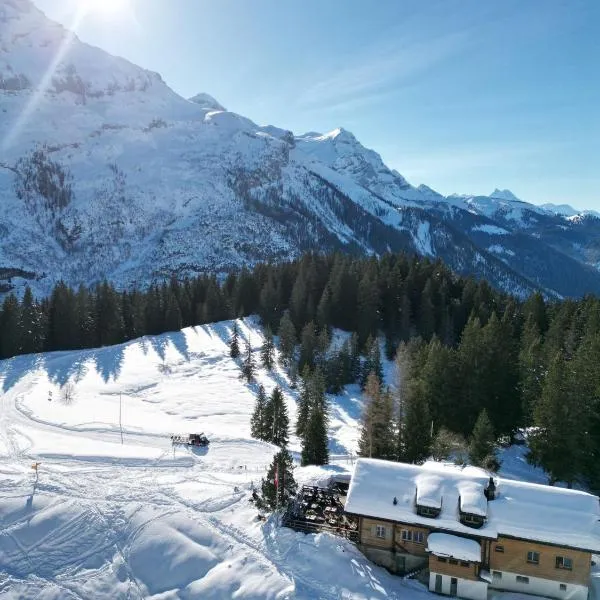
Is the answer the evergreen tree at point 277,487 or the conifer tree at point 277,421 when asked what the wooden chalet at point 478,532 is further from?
the conifer tree at point 277,421

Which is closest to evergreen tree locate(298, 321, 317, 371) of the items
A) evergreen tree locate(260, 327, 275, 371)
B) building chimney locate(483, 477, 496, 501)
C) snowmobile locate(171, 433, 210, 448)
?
evergreen tree locate(260, 327, 275, 371)

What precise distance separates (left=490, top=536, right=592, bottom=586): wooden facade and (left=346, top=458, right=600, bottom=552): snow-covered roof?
0.81 m

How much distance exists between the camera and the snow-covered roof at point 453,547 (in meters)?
26.8

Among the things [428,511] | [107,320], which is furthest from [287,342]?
[428,511]

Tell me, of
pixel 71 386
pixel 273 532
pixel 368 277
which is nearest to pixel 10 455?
pixel 273 532

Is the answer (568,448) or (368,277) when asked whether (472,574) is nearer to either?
(568,448)

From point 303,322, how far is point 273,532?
68661 millimetres

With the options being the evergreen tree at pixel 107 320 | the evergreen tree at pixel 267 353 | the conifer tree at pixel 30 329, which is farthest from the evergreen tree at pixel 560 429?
the conifer tree at pixel 30 329

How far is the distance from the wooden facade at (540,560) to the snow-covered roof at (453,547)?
1.79 meters

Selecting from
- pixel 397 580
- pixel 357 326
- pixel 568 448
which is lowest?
pixel 397 580

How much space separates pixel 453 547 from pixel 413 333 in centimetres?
6924

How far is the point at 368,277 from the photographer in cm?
9712

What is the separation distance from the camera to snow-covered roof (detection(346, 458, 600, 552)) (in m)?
27.5

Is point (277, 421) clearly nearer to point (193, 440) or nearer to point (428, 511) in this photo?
point (193, 440)
